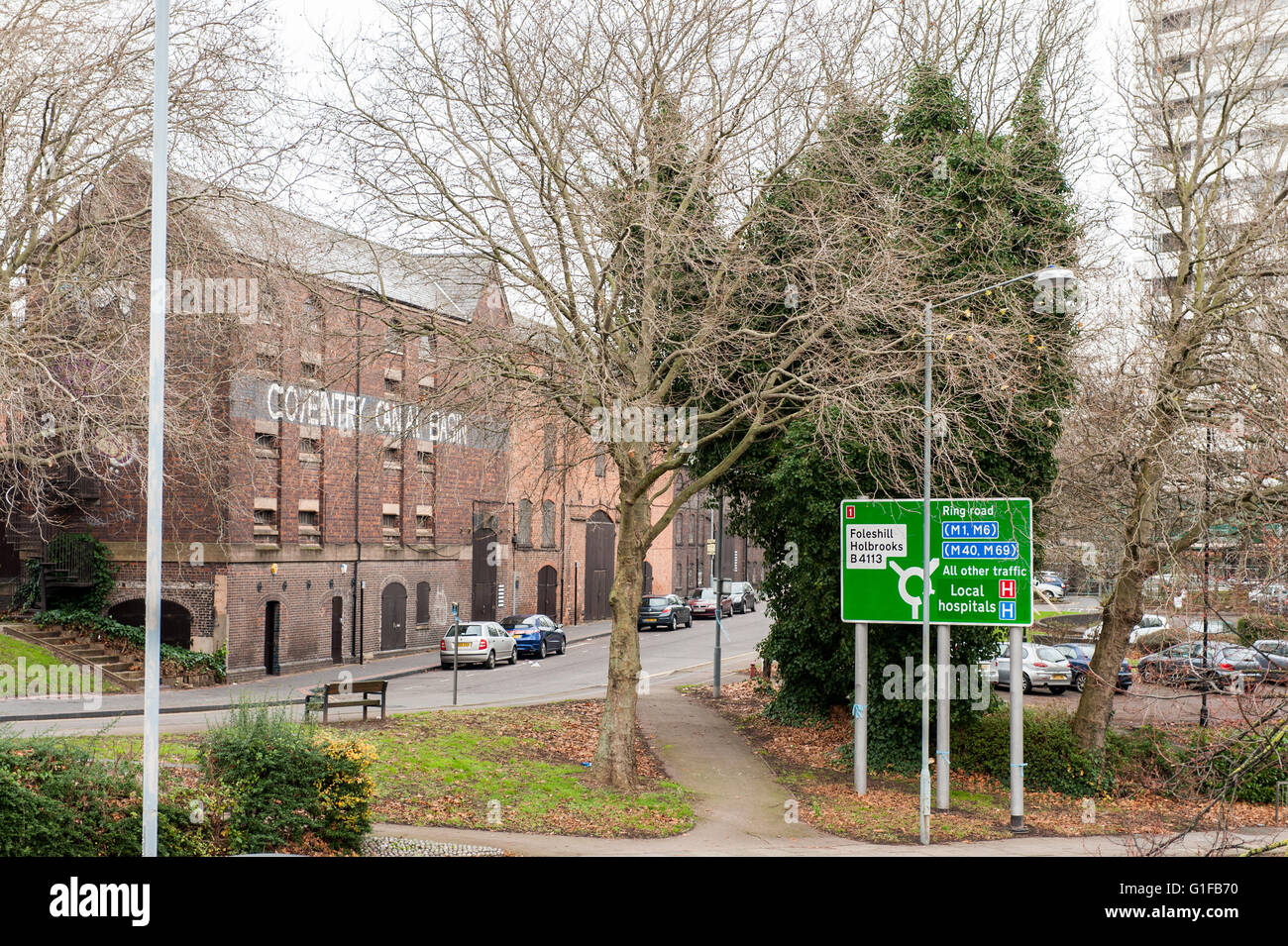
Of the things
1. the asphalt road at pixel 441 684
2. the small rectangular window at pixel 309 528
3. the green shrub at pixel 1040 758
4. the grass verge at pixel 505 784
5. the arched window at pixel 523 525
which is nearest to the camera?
the grass verge at pixel 505 784

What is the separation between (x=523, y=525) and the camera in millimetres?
43719

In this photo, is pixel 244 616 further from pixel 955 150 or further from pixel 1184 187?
pixel 1184 187

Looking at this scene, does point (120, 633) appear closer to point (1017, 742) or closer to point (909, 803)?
point (909, 803)

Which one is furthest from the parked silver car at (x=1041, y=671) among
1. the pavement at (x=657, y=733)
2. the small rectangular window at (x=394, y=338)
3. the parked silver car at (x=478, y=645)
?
the small rectangular window at (x=394, y=338)

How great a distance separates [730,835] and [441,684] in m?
15.7

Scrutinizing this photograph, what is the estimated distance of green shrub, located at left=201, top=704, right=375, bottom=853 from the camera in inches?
423

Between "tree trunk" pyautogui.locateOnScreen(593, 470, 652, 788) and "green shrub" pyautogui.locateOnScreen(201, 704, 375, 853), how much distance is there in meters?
5.76

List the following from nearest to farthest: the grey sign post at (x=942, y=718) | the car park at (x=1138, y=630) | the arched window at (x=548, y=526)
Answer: the grey sign post at (x=942, y=718)
the car park at (x=1138, y=630)
the arched window at (x=548, y=526)

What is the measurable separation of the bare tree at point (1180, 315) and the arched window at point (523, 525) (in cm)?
2554

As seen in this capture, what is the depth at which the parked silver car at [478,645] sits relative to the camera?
3291 centimetres

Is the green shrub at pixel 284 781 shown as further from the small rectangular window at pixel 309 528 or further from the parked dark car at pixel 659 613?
the parked dark car at pixel 659 613

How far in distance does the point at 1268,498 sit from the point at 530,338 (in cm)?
1209

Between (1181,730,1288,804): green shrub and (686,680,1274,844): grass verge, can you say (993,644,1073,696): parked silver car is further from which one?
(1181,730,1288,804): green shrub

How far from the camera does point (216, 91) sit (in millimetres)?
16406
